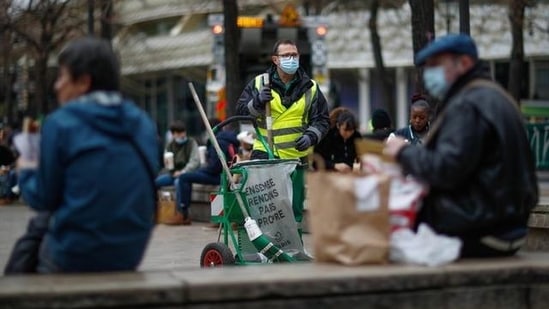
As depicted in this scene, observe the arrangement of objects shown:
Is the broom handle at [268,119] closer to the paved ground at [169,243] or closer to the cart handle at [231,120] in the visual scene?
the cart handle at [231,120]

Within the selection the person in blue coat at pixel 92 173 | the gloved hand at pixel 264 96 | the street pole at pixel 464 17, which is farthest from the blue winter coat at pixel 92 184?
the street pole at pixel 464 17

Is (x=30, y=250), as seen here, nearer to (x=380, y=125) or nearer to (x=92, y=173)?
(x=92, y=173)

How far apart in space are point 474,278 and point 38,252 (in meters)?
2.12

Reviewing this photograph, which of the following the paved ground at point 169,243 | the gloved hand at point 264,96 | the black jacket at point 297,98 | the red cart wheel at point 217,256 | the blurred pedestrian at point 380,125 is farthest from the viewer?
the blurred pedestrian at point 380,125

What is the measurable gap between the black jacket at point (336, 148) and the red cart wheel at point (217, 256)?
13.3 feet

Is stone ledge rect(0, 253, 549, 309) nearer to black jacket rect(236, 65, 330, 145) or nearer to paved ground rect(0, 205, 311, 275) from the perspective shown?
paved ground rect(0, 205, 311, 275)

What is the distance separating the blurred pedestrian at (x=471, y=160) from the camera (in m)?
5.51

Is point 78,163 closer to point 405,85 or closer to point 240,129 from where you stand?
point 240,129

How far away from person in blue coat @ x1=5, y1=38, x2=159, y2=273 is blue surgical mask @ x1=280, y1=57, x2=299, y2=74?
4434 millimetres

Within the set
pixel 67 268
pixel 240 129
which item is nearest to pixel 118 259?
pixel 67 268

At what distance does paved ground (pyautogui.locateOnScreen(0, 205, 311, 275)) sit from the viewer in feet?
36.1

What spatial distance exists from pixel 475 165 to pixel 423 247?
1.56 feet

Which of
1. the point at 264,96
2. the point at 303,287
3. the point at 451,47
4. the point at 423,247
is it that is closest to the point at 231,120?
the point at 264,96

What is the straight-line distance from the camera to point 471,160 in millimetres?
5492
